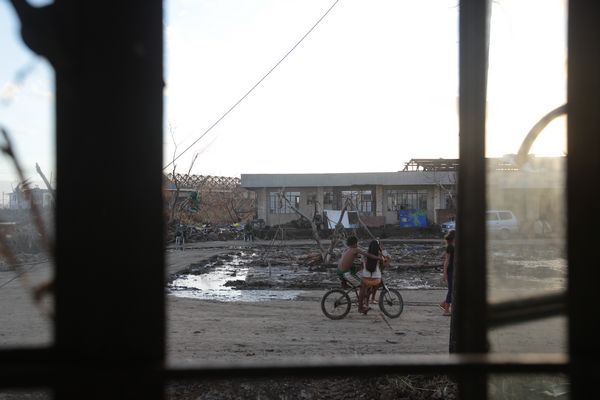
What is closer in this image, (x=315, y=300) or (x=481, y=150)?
(x=481, y=150)

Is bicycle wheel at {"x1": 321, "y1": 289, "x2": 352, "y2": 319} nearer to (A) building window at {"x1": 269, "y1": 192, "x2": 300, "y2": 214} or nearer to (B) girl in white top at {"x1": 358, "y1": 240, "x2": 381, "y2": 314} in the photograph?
(B) girl in white top at {"x1": 358, "y1": 240, "x2": 381, "y2": 314}

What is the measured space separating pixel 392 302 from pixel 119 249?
8.43 meters

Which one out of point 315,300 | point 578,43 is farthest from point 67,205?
point 315,300

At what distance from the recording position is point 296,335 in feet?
24.8

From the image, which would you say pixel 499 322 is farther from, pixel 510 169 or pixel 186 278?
pixel 186 278

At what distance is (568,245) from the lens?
132 centimetres

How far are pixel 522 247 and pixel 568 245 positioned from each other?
1.14 ft

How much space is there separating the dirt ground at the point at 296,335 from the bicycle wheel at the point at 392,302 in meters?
0.18

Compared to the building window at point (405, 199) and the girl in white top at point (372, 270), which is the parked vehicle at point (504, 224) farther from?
the building window at point (405, 199)

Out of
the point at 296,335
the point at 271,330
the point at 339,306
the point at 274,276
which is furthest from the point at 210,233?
the point at 296,335

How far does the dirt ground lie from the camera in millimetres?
4746

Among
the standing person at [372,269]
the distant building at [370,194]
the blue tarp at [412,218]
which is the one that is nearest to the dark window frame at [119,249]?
the standing person at [372,269]

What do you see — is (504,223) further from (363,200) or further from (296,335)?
(363,200)

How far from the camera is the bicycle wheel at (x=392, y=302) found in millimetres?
8938
